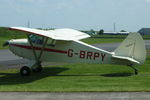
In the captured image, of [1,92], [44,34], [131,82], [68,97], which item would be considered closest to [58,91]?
[68,97]

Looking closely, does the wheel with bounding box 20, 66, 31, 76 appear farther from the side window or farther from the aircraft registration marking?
the aircraft registration marking

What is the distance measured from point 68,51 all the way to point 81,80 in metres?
2.68

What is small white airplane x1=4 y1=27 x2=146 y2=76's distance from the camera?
14.9 metres

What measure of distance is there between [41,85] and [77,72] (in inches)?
164

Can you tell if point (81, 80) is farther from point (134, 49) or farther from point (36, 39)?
point (36, 39)

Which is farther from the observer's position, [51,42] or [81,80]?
[51,42]

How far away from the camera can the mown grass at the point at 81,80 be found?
37.9 ft

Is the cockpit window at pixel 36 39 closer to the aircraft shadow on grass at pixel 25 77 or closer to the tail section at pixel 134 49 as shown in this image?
the aircraft shadow on grass at pixel 25 77

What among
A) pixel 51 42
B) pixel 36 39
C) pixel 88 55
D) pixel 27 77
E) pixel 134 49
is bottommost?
pixel 27 77

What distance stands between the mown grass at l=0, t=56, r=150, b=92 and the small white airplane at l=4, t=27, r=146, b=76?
2.04ft

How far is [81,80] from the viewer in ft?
44.5

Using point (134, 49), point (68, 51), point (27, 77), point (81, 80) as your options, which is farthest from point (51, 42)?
point (134, 49)

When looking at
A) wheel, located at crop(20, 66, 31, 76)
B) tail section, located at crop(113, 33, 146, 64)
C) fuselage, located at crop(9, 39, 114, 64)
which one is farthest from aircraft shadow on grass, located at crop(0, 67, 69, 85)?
tail section, located at crop(113, 33, 146, 64)

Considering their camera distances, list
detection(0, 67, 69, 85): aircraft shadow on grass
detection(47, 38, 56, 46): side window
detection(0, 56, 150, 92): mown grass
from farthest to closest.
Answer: detection(47, 38, 56, 46): side window < detection(0, 67, 69, 85): aircraft shadow on grass < detection(0, 56, 150, 92): mown grass
